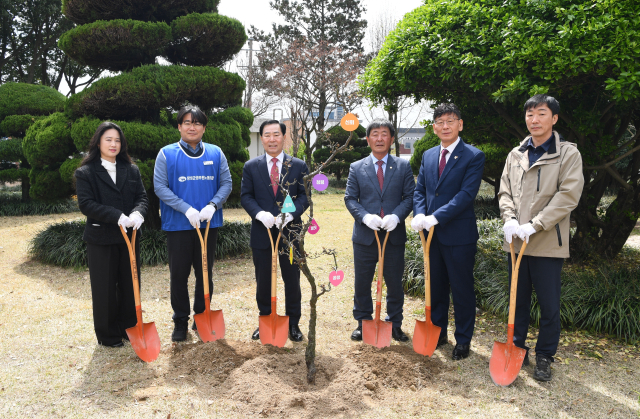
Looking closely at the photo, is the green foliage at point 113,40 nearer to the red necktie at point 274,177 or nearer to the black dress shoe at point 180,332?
the red necktie at point 274,177

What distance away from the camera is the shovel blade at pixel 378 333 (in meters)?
3.25

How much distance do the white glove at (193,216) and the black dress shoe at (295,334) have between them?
119 centimetres

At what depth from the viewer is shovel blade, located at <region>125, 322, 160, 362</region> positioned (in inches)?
122

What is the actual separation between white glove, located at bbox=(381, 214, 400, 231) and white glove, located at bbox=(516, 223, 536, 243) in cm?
88

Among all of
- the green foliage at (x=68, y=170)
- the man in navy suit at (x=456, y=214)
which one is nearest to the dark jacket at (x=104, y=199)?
the man in navy suit at (x=456, y=214)

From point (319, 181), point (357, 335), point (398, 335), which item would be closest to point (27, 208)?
point (357, 335)

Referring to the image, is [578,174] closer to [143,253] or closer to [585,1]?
[585,1]

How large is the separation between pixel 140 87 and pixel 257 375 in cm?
459

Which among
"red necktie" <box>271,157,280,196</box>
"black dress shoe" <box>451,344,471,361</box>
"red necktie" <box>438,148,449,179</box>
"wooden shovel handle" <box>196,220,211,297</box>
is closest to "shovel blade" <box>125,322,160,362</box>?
"wooden shovel handle" <box>196,220,211,297</box>

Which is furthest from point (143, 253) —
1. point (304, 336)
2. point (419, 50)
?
point (419, 50)

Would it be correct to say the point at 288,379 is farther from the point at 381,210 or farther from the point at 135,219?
the point at 135,219

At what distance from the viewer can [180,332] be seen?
3510 mm

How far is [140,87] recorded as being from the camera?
5.78 m

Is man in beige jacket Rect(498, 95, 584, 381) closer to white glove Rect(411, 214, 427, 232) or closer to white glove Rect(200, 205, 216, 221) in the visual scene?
white glove Rect(411, 214, 427, 232)
